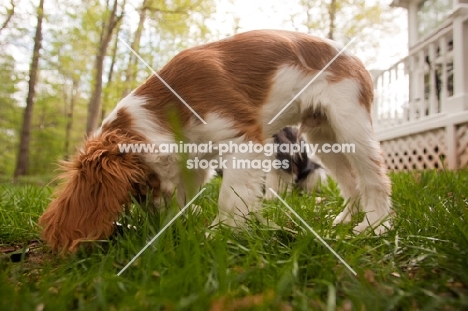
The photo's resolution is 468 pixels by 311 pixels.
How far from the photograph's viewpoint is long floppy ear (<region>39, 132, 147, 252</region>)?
180 centimetres

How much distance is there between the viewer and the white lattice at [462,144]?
17.5 ft

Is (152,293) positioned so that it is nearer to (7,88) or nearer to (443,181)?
(443,181)

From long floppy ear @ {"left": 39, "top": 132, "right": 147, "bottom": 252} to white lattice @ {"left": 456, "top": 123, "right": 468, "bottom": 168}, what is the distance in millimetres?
5106

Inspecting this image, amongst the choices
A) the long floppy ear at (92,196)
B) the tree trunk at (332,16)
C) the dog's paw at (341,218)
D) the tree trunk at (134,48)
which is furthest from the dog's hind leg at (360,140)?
the tree trunk at (332,16)

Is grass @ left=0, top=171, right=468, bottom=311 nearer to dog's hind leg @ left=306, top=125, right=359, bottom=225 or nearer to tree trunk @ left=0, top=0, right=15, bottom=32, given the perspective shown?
dog's hind leg @ left=306, top=125, right=359, bottom=225

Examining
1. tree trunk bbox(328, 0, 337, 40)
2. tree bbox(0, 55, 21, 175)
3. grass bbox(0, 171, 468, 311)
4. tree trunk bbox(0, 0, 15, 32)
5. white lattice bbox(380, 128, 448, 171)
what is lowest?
grass bbox(0, 171, 468, 311)

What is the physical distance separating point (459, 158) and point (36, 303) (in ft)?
19.6

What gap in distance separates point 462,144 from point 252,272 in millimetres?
5275

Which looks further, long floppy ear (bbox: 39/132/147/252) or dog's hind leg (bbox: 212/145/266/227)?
dog's hind leg (bbox: 212/145/266/227)

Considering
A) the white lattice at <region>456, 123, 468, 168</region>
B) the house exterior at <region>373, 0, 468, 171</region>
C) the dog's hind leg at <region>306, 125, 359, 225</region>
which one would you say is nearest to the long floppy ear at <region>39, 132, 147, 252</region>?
the dog's hind leg at <region>306, 125, 359, 225</region>

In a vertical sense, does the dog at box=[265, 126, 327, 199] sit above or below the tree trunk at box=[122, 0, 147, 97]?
below

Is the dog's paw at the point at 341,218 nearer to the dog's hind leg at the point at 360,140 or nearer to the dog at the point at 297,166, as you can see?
the dog's hind leg at the point at 360,140

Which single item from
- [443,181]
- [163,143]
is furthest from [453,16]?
[163,143]

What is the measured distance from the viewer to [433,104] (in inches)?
258
